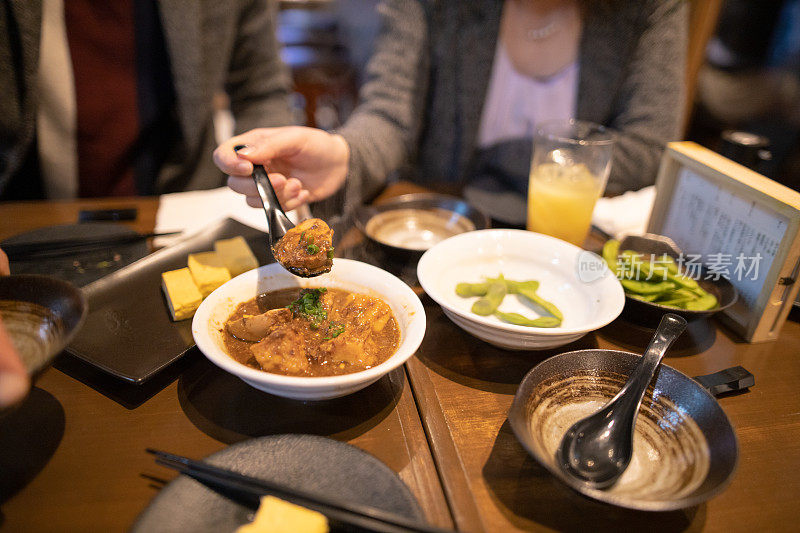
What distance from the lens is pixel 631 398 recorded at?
1.11m

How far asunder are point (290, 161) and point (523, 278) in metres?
1.01

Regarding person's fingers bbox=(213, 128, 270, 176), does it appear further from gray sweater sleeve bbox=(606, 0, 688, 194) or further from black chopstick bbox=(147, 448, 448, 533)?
gray sweater sleeve bbox=(606, 0, 688, 194)

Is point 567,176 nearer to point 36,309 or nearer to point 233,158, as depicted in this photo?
point 233,158

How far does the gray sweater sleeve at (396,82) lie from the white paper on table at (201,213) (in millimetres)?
640

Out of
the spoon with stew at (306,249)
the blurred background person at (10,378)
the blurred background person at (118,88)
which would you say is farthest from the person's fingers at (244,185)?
the blurred background person at (118,88)

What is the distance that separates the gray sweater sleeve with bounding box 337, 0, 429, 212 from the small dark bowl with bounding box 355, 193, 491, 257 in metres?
0.39

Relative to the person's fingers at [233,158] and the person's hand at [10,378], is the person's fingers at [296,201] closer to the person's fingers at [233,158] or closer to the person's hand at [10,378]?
the person's fingers at [233,158]

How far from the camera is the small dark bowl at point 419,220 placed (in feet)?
6.25

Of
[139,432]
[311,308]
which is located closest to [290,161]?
[311,308]

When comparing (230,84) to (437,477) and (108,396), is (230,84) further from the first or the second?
(437,477)

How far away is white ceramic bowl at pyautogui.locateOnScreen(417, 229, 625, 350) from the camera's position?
50.3 inches

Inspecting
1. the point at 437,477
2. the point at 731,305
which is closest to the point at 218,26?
the point at 437,477

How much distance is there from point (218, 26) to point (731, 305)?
2609 millimetres

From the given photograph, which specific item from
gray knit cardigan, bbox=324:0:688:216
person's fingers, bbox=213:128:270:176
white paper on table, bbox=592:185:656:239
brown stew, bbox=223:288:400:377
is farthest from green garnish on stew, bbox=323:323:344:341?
white paper on table, bbox=592:185:656:239
